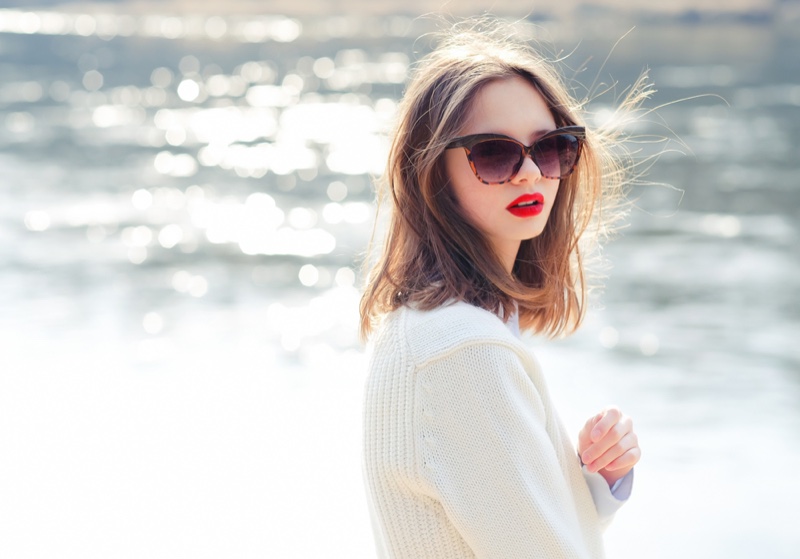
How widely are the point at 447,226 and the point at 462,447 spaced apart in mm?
429

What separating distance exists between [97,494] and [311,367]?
301 centimetres

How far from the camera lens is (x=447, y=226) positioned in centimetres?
185

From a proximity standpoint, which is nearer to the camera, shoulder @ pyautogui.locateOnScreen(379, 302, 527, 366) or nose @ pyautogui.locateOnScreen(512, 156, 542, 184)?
shoulder @ pyautogui.locateOnScreen(379, 302, 527, 366)

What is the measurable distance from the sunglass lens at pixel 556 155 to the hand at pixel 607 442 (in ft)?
1.34

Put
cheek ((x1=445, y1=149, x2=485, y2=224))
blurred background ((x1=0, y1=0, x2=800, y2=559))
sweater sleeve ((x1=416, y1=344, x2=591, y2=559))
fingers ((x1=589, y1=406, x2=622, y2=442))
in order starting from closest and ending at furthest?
sweater sleeve ((x1=416, y1=344, x2=591, y2=559)) < fingers ((x1=589, y1=406, x2=622, y2=442)) < cheek ((x1=445, y1=149, x2=485, y2=224)) < blurred background ((x1=0, y1=0, x2=800, y2=559))

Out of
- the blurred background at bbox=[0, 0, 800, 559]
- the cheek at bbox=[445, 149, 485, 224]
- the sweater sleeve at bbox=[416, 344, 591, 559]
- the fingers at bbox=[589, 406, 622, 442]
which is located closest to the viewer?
the sweater sleeve at bbox=[416, 344, 591, 559]

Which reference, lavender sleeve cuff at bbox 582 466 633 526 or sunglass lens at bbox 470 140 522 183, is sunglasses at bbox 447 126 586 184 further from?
lavender sleeve cuff at bbox 582 466 633 526

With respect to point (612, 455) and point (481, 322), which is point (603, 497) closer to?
point (612, 455)

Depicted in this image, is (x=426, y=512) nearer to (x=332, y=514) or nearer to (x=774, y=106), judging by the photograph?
(x=332, y=514)

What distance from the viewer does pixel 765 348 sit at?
10.3 meters

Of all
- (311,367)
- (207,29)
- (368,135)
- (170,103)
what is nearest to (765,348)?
(311,367)

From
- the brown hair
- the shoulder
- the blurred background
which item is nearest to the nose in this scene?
the brown hair

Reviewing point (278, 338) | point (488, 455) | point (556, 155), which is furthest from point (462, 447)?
point (278, 338)

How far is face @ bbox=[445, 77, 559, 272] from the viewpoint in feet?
6.05
